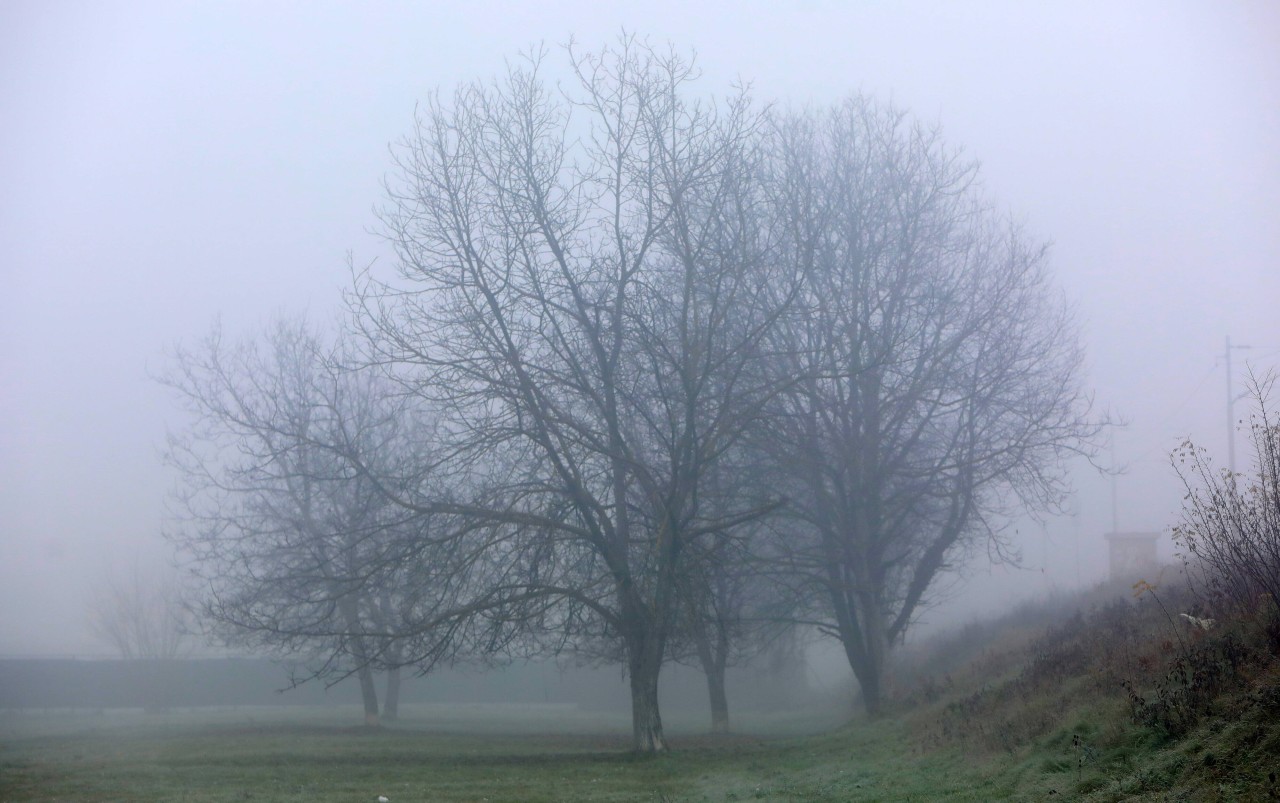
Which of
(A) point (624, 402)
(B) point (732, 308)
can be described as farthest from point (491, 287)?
(B) point (732, 308)

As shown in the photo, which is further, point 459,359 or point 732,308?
point 732,308

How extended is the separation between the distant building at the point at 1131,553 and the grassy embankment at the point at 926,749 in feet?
7.18

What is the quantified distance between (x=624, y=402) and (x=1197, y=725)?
39.0 feet

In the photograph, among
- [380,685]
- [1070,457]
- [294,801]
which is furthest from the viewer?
[380,685]

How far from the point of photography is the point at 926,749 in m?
13.2

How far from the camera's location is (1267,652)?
875 cm

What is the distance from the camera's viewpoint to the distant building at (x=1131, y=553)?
24.6 meters

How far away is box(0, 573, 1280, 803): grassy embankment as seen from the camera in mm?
8305

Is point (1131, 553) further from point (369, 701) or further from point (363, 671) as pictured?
point (369, 701)

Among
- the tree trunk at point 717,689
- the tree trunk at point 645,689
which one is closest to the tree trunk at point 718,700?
the tree trunk at point 717,689

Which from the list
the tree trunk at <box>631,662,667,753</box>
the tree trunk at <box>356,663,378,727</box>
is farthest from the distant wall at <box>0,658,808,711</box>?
the tree trunk at <box>631,662,667,753</box>

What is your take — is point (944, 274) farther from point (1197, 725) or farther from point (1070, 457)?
point (1197, 725)

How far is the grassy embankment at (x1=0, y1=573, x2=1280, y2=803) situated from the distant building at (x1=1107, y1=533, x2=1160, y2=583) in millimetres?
2188

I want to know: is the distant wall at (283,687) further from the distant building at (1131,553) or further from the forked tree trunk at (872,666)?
the forked tree trunk at (872,666)
